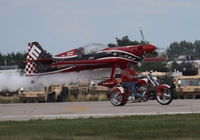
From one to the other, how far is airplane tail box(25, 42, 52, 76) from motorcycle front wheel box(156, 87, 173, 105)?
14.7 m

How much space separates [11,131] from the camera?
12.2 m

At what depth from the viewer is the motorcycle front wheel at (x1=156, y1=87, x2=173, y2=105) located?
21391 mm

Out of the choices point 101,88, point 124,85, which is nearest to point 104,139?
point 124,85

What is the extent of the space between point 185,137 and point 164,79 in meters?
26.1

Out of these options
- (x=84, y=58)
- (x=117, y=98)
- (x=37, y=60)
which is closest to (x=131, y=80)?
(x=117, y=98)

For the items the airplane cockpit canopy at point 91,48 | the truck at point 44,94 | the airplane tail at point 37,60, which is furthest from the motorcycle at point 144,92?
the airplane tail at point 37,60

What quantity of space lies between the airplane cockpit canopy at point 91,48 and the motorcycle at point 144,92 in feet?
36.5

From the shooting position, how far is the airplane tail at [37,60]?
35.2 metres

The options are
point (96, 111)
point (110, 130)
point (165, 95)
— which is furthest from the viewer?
point (165, 95)

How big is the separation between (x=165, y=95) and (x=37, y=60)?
15284mm

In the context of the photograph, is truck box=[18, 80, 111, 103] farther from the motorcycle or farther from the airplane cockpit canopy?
the motorcycle

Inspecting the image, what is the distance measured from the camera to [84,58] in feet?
111

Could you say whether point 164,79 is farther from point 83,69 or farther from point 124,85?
point 124,85

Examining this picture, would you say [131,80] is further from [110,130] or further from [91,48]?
[91,48]
